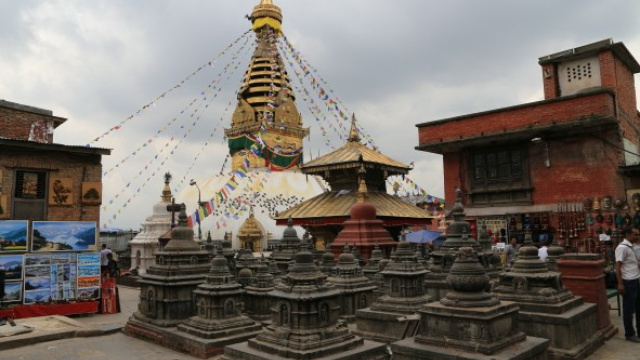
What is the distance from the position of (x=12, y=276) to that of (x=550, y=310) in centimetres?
1099

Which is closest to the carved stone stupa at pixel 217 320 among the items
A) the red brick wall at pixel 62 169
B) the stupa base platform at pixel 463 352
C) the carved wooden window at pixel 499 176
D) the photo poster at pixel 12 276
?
the stupa base platform at pixel 463 352

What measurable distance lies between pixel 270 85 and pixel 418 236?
82.7 ft

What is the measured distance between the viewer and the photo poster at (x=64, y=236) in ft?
36.8

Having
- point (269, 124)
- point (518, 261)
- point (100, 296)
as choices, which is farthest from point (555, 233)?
point (269, 124)

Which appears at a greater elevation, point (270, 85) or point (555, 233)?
point (270, 85)

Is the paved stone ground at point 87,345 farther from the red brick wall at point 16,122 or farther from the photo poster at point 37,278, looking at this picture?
the red brick wall at point 16,122

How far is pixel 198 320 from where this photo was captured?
7863 mm

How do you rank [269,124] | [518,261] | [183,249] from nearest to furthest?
[518,261] → [183,249] → [269,124]

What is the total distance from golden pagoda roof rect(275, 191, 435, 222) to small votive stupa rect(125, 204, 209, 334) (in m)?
8.52

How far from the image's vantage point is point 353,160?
18875 mm

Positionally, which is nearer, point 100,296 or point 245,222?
point 100,296

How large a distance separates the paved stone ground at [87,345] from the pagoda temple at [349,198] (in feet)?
29.4

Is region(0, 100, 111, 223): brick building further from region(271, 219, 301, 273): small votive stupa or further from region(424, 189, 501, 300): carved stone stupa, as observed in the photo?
region(424, 189, 501, 300): carved stone stupa

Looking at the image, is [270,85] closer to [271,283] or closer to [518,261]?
[271,283]
